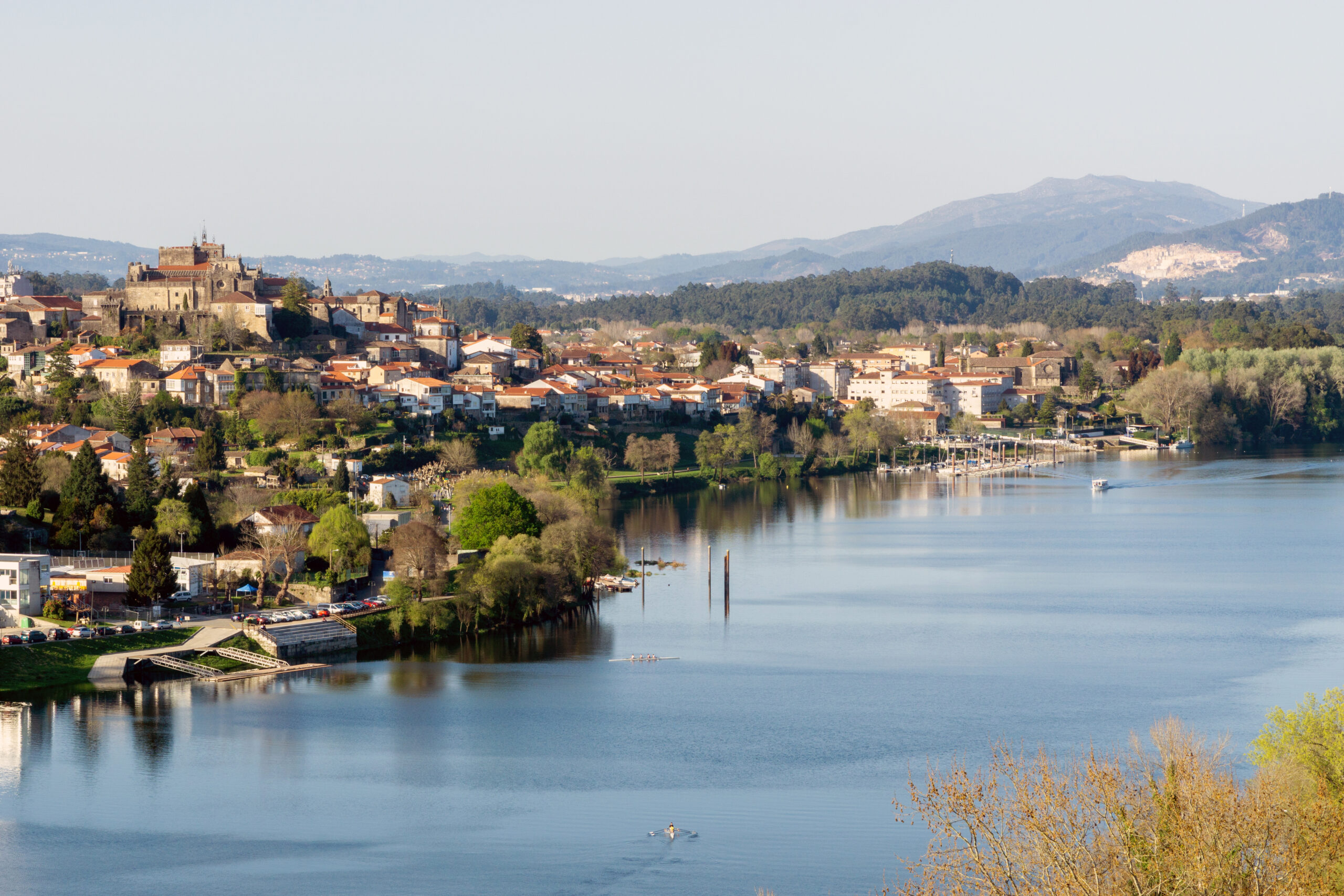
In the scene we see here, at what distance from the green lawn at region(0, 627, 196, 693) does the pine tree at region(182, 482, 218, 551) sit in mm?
3341

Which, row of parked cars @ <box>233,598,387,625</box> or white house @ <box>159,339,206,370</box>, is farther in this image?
white house @ <box>159,339,206,370</box>

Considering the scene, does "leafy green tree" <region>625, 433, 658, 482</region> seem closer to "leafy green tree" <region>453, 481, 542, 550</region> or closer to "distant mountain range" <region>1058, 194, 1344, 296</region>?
"leafy green tree" <region>453, 481, 542, 550</region>

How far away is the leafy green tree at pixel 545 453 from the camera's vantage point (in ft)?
98.0

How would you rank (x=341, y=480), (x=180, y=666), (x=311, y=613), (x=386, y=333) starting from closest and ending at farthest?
1. (x=180, y=666)
2. (x=311, y=613)
3. (x=341, y=480)
4. (x=386, y=333)

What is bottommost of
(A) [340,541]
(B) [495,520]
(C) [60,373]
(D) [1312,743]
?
(D) [1312,743]

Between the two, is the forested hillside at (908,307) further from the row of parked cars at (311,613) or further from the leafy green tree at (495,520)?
the row of parked cars at (311,613)

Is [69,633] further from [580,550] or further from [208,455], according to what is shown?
[208,455]

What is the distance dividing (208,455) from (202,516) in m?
6.86

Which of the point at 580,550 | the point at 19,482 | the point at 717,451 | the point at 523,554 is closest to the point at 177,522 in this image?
the point at 19,482

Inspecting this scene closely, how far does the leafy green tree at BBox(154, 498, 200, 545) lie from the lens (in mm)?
19453

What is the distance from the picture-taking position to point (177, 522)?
1970 cm

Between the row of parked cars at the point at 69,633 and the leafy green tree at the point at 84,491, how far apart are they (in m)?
3.45

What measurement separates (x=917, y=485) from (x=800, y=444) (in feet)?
11.5

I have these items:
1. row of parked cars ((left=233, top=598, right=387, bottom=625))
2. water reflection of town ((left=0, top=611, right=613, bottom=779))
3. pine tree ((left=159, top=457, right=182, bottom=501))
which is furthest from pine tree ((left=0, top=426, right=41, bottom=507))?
water reflection of town ((left=0, top=611, right=613, bottom=779))
